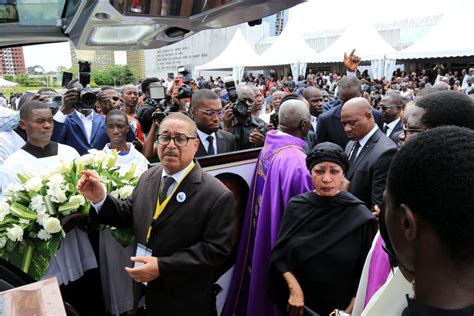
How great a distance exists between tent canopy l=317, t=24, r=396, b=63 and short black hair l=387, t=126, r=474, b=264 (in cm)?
1712

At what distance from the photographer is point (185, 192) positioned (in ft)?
7.34

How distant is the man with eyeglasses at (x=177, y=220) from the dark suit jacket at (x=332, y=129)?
9.00 ft

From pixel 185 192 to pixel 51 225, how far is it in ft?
2.38

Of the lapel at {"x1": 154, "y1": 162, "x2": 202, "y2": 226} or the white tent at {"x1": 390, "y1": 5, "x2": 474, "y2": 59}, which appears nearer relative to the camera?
the lapel at {"x1": 154, "y1": 162, "x2": 202, "y2": 226}

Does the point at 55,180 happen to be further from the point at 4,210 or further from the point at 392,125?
the point at 392,125

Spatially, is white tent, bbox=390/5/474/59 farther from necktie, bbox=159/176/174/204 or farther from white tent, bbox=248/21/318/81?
necktie, bbox=159/176/174/204

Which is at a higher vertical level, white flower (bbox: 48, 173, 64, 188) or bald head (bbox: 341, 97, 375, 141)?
bald head (bbox: 341, 97, 375, 141)

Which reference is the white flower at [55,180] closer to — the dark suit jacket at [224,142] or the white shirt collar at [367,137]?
the dark suit jacket at [224,142]

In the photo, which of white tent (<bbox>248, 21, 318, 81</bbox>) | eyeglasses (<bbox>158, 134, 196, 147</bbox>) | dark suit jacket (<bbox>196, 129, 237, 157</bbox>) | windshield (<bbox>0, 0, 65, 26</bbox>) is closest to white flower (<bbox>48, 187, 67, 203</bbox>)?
eyeglasses (<bbox>158, 134, 196, 147</bbox>)

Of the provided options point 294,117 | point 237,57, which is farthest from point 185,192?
point 237,57

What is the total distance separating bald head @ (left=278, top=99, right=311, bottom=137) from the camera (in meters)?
2.92

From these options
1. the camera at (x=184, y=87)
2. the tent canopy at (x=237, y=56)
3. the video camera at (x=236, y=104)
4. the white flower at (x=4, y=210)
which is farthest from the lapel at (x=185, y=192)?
the tent canopy at (x=237, y=56)

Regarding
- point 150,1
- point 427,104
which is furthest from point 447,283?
point 150,1

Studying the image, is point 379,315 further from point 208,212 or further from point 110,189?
point 110,189
